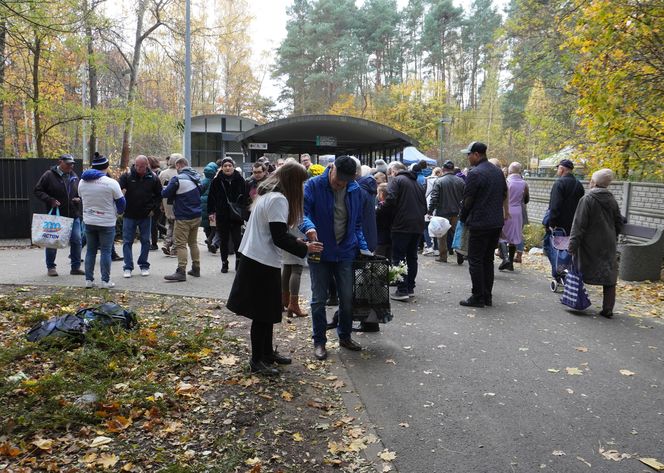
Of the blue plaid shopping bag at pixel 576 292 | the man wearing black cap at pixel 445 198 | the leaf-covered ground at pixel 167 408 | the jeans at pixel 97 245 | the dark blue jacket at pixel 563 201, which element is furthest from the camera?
the man wearing black cap at pixel 445 198

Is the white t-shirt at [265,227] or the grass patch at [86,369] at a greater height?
the white t-shirt at [265,227]

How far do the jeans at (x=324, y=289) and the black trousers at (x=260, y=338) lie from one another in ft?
1.88

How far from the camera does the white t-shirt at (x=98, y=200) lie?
325 inches

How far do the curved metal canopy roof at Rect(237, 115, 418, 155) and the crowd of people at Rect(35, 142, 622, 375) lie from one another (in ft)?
29.3

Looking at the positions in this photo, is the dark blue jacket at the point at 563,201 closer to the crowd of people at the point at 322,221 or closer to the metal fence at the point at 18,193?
the crowd of people at the point at 322,221

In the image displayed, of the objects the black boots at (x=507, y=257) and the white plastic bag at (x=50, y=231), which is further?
the black boots at (x=507, y=257)

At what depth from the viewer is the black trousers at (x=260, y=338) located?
16.6 feet

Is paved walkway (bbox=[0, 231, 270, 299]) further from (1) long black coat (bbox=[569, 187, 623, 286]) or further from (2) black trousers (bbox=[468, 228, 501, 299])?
(1) long black coat (bbox=[569, 187, 623, 286])

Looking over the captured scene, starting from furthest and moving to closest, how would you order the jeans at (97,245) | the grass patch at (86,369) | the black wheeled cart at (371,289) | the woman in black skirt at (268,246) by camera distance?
the jeans at (97,245) → the black wheeled cart at (371,289) → the woman in black skirt at (268,246) → the grass patch at (86,369)

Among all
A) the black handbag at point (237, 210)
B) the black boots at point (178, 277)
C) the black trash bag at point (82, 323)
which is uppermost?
the black handbag at point (237, 210)

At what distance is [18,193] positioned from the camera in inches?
543

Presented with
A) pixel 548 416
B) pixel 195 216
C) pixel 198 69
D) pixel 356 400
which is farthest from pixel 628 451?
pixel 198 69

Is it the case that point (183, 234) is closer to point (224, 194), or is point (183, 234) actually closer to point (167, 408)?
point (224, 194)

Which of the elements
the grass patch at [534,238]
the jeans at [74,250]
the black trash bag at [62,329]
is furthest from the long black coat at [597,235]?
the grass patch at [534,238]
